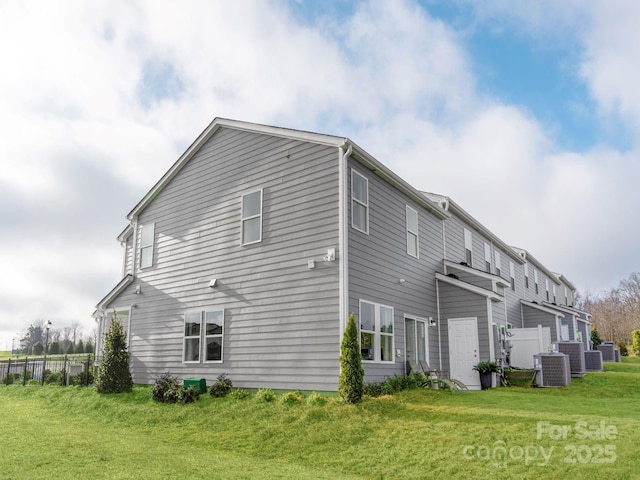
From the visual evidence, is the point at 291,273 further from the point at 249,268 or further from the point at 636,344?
the point at 636,344

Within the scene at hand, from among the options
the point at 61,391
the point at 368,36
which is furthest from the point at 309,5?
the point at 61,391

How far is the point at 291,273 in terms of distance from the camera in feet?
44.2

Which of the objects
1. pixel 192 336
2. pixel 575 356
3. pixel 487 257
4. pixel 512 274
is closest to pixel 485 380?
pixel 575 356

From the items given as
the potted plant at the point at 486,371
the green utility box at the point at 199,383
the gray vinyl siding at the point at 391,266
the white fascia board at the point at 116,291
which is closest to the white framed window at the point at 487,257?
the gray vinyl siding at the point at 391,266

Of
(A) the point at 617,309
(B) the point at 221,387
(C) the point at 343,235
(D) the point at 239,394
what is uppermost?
(A) the point at 617,309

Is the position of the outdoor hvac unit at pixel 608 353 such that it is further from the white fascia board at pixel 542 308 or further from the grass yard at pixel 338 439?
the grass yard at pixel 338 439

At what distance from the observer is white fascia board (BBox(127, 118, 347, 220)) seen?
13422mm

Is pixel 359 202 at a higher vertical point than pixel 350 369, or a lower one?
higher

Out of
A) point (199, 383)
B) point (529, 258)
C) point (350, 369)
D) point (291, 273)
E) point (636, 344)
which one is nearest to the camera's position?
point (350, 369)

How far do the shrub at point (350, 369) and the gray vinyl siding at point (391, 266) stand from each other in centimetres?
101

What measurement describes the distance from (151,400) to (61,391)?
14.4 ft

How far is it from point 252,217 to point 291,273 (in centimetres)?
231

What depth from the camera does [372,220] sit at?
14281 mm

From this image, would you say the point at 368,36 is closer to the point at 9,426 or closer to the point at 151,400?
the point at 151,400
